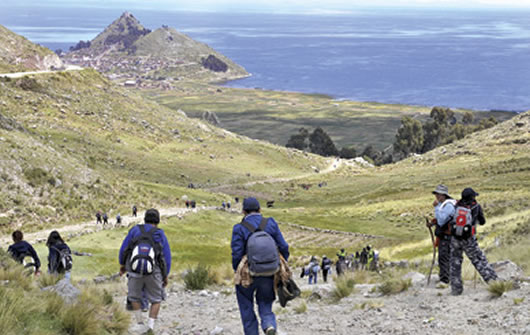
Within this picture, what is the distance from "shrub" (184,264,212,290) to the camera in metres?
19.5

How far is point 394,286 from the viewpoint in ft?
52.6

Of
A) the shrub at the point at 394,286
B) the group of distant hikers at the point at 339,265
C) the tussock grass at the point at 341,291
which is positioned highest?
the shrub at the point at 394,286

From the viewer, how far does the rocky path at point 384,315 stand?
477 inches

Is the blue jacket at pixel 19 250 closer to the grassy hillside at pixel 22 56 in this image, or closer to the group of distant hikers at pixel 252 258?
the group of distant hikers at pixel 252 258

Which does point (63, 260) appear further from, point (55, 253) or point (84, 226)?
point (84, 226)

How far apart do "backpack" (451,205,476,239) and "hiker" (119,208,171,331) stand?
689 centimetres

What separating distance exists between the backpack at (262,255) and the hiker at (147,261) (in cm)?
243

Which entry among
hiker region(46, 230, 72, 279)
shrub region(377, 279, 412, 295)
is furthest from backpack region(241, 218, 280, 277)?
hiker region(46, 230, 72, 279)

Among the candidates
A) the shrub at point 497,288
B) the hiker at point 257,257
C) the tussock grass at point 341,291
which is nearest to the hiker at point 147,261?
the hiker at point 257,257

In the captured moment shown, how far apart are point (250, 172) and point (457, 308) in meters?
88.2

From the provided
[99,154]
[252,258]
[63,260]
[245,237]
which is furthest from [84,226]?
[99,154]

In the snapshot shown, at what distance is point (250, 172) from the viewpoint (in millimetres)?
101125

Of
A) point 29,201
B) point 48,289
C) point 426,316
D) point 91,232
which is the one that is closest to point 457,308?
point 426,316

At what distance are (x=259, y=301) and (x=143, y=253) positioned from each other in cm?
257
